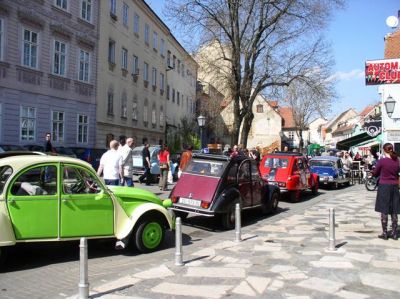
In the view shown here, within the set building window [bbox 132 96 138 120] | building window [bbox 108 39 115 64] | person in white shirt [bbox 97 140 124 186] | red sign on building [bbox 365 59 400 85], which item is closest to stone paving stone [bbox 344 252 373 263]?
person in white shirt [bbox 97 140 124 186]

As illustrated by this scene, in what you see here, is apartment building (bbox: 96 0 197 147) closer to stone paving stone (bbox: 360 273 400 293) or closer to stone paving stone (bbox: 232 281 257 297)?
stone paving stone (bbox: 360 273 400 293)

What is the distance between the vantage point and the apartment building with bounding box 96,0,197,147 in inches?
1193

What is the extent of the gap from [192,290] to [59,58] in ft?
70.6

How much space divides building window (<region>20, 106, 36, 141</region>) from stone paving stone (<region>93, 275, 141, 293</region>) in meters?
17.6

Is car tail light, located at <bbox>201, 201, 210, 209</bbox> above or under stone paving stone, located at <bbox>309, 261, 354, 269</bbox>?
above

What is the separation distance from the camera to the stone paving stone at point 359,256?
760 cm

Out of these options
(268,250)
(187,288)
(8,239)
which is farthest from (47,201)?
(268,250)

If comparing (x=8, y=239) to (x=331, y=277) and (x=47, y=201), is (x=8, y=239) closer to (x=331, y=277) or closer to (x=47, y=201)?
(x=47, y=201)

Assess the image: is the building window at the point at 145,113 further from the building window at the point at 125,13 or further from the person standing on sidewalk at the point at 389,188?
the person standing on sidewalk at the point at 389,188

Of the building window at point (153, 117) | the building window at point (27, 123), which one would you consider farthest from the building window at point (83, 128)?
the building window at point (153, 117)

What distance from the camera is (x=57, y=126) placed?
25.0 m

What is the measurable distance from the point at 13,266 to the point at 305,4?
24275 mm

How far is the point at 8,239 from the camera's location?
21.0 feet

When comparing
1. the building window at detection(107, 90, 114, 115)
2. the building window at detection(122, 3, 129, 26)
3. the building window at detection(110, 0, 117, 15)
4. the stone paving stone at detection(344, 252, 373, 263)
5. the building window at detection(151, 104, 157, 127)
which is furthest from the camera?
the building window at detection(151, 104, 157, 127)
